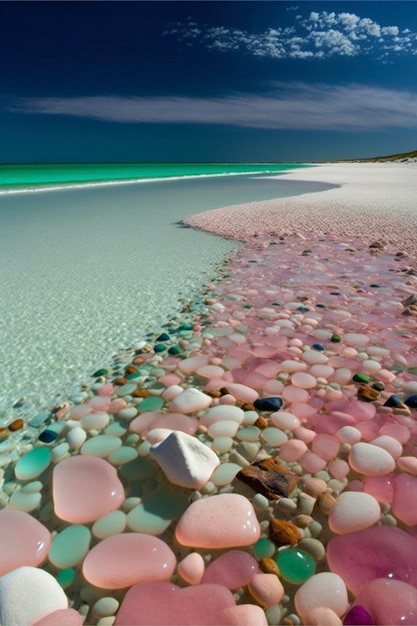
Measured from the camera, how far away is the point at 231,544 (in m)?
1.09

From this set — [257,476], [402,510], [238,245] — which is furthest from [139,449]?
[238,245]

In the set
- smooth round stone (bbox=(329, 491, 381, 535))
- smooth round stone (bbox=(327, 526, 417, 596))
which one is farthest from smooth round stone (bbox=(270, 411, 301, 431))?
smooth round stone (bbox=(327, 526, 417, 596))

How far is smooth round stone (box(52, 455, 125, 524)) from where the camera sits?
119 centimetres

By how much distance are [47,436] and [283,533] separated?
884mm

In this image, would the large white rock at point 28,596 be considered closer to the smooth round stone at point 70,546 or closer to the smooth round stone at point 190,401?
the smooth round stone at point 70,546

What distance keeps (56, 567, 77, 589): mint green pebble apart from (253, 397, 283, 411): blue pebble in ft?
2.79

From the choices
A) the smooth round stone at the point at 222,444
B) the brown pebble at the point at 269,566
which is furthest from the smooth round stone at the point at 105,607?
the smooth round stone at the point at 222,444

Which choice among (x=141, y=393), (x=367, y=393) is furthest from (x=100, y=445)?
(x=367, y=393)

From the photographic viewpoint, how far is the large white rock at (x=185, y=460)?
4.14ft

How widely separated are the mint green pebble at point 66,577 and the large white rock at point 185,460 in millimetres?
359

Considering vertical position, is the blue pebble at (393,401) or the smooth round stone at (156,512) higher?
the blue pebble at (393,401)

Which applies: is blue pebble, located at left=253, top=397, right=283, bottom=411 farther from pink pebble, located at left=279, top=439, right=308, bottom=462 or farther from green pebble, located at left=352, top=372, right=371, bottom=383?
green pebble, located at left=352, top=372, right=371, bottom=383

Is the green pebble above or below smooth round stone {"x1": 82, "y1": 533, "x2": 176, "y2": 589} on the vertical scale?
above

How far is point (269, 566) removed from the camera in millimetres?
1026
